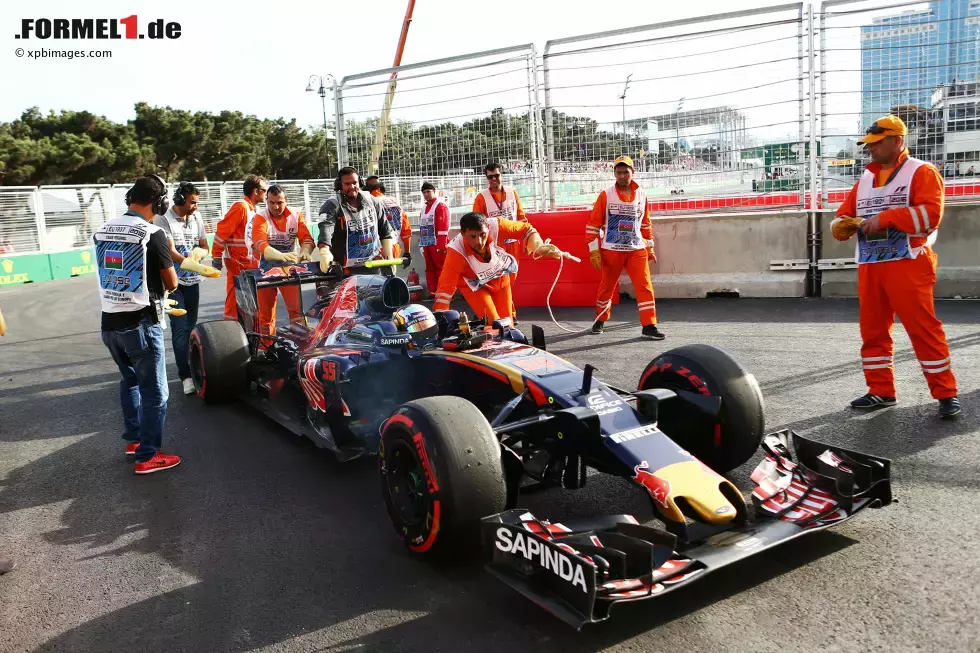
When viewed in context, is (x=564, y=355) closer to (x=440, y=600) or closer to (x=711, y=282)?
(x=711, y=282)

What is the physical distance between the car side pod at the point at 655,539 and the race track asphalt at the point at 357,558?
0.19 meters

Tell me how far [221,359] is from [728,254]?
6.82 metres

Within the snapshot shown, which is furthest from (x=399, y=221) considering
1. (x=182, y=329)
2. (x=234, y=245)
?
(x=182, y=329)

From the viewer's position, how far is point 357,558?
3.70 meters

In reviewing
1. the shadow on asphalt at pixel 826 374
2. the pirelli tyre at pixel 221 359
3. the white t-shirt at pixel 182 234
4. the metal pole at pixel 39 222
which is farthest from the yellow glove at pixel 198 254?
the metal pole at pixel 39 222

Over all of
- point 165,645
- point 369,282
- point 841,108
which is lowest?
point 165,645

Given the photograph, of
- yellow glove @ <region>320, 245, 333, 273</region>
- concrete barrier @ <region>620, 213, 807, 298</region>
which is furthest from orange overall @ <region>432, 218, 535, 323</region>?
concrete barrier @ <region>620, 213, 807, 298</region>

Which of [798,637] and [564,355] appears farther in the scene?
[564,355]

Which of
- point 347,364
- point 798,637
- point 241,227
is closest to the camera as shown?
point 798,637

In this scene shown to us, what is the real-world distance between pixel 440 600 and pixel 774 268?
8131mm

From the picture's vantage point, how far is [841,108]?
9.62 metres

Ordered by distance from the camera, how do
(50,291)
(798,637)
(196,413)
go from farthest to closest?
(50,291), (196,413), (798,637)

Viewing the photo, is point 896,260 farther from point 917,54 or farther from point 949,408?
point 917,54

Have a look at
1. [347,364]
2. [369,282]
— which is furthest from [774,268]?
[347,364]
